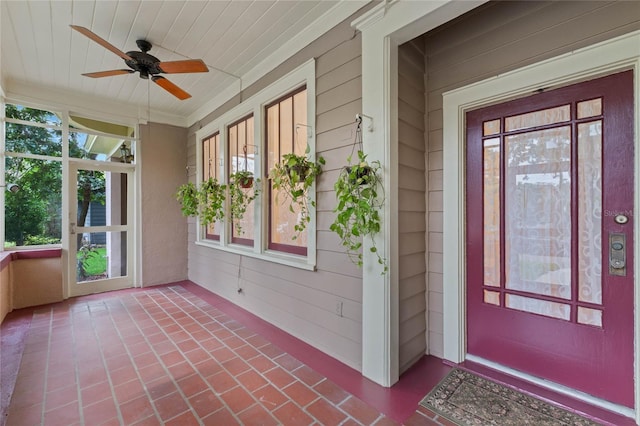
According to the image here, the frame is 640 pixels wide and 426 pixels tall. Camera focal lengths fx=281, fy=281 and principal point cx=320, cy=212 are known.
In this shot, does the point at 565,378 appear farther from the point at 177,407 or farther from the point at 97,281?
the point at 97,281

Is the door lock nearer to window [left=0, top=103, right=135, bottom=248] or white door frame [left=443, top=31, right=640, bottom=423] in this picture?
white door frame [left=443, top=31, right=640, bottom=423]

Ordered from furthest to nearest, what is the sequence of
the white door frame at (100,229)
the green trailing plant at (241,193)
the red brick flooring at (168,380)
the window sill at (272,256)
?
the white door frame at (100,229)
the green trailing plant at (241,193)
the window sill at (272,256)
the red brick flooring at (168,380)

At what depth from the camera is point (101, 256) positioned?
168 inches

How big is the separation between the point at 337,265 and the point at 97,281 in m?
4.00

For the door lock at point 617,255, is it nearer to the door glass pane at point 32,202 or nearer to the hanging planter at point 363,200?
the hanging planter at point 363,200

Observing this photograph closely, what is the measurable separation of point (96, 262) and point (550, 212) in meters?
5.48

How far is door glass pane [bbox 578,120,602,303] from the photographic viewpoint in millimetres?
1700

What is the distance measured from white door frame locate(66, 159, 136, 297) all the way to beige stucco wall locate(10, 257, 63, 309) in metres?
0.15

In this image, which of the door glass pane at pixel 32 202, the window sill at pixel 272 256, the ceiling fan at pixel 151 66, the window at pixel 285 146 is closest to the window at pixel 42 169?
the door glass pane at pixel 32 202

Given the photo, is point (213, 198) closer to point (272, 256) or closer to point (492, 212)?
point (272, 256)

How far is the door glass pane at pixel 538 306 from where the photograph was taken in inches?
71.9

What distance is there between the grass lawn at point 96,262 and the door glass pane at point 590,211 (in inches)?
218

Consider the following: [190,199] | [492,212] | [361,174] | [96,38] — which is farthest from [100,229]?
[492,212]

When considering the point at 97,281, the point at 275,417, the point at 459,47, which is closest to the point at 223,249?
the point at 97,281
